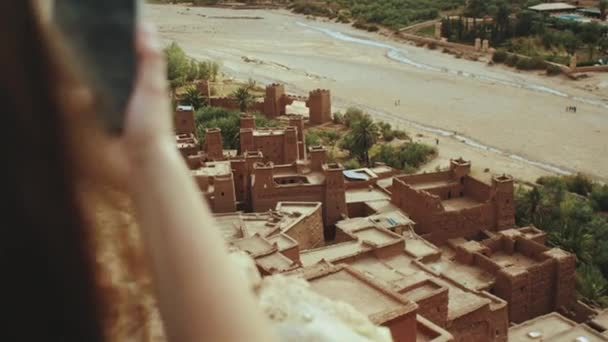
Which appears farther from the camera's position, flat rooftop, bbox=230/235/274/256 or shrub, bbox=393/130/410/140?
shrub, bbox=393/130/410/140

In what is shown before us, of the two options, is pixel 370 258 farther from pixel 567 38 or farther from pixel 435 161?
pixel 567 38

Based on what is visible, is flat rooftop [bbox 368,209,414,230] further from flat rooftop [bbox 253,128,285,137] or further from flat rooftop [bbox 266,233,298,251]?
flat rooftop [bbox 253,128,285,137]

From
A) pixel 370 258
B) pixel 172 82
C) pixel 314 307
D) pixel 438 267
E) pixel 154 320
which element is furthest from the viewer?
pixel 172 82

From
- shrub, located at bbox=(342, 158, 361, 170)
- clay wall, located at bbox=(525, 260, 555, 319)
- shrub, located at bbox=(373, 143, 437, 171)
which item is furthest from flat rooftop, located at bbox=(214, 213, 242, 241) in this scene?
shrub, located at bbox=(373, 143, 437, 171)

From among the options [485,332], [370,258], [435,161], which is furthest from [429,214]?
[435,161]

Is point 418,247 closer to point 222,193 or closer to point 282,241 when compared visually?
point 282,241

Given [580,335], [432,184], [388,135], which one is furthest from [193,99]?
[580,335]
